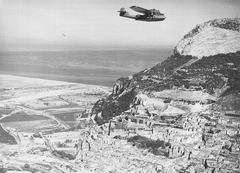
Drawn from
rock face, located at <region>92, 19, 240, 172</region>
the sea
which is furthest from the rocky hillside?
the sea

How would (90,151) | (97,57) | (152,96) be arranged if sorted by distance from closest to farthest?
(90,151), (152,96), (97,57)

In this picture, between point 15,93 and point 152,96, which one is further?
point 15,93

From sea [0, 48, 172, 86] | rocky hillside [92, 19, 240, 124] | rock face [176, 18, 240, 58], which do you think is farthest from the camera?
sea [0, 48, 172, 86]

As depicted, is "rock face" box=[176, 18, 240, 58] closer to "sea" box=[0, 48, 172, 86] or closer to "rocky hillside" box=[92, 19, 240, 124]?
"rocky hillside" box=[92, 19, 240, 124]

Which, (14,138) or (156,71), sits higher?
(156,71)

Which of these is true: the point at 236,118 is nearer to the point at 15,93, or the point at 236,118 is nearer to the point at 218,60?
the point at 218,60

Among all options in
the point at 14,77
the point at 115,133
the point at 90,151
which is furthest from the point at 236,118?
A: the point at 14,77

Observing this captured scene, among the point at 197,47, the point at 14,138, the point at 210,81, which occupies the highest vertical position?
the point at 197,47

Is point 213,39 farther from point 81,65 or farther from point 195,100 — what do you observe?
point 81,65
